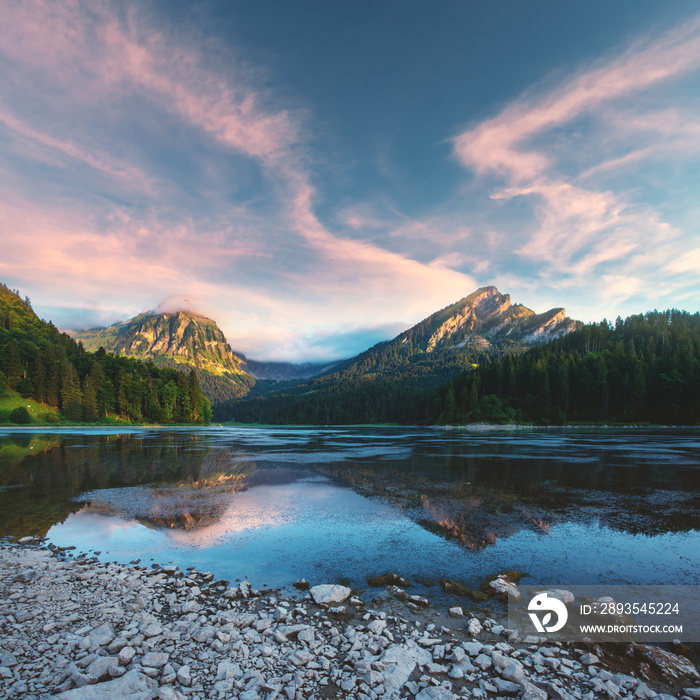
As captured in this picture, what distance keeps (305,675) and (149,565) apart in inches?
318

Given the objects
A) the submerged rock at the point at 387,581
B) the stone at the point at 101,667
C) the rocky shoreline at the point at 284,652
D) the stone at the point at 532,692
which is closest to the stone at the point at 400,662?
the rocky shoreline at the point at 284,652

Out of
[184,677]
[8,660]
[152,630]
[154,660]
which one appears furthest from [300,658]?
[8,660]

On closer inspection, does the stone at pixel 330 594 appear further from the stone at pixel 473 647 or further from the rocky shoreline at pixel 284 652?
the stone at pixel 473 647

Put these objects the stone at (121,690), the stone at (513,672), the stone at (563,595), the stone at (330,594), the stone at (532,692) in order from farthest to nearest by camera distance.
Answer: the stone at (563,595), the stone at (330,594), the stone at (513,672), the stone at (532,692), the stone at (121,690)

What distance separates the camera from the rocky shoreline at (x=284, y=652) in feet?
20.0

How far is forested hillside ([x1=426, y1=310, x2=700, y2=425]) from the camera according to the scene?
116 metres

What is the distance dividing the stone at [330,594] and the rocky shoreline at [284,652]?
3cm

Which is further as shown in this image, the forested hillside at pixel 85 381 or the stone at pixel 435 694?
the forested hillside at pixel 85 381

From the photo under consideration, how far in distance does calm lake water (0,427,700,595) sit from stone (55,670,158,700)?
190 inches

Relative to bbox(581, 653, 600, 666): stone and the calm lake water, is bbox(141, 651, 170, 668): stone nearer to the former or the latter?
the calm lake water

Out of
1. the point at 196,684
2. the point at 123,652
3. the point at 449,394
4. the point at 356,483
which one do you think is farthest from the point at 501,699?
the point at 449,394

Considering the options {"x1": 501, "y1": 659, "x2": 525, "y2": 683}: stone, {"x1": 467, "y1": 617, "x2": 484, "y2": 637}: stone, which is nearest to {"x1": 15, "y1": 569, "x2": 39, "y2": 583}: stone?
{"x1": 467, "y1": 617, "x2": 484, "y2": 637}: stone

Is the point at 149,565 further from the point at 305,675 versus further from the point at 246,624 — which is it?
the point at 305,675

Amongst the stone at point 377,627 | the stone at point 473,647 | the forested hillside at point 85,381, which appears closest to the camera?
the stone at point 473,647
